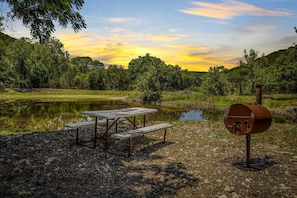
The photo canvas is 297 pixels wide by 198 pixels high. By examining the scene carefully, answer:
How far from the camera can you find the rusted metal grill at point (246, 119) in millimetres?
7184

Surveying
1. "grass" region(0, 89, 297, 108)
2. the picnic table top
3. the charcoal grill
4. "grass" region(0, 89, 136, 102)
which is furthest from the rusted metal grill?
"grass" region(0, 89, 136, 102)

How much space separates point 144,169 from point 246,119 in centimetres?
372

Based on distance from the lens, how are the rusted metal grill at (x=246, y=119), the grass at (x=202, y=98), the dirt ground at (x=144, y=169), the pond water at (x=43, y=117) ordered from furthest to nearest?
the grass at (x=202, y=98) → the pond water at (x=43, y=117) → the rusted metal grill at (x=246, y=119) → the dirt ground at (x=144, y=169)

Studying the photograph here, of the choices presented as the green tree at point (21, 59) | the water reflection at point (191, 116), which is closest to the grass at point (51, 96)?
the green tree at point (21, 59)

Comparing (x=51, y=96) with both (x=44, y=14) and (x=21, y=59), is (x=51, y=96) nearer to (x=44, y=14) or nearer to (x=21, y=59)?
(x=21, y=59)

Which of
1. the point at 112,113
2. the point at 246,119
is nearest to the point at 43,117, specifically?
the point at 112,113

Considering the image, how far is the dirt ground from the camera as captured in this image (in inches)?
240

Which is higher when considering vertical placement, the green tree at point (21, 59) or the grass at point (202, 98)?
the green tree at point (21, 59)

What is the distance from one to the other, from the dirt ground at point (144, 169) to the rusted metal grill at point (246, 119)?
1.39 m

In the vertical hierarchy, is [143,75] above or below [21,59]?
below

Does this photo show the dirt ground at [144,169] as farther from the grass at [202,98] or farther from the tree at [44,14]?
the grass at [202,98]

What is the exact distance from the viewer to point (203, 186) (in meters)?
6.50

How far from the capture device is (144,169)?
25.2ft

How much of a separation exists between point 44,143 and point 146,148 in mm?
4381
